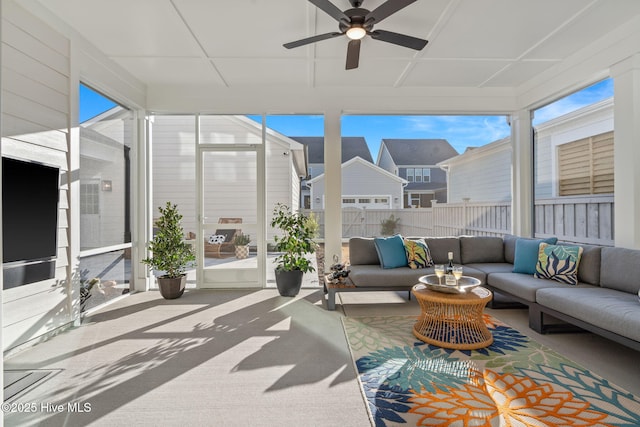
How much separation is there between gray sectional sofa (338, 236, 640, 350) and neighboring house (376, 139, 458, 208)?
88 centimetres

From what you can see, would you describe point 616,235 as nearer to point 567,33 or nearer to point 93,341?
point 567,33

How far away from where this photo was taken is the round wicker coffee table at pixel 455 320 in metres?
2.99

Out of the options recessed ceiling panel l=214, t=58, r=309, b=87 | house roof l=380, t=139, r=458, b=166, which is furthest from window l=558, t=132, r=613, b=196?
recessed ceiling panel l=214, t=58, r=309, b=87

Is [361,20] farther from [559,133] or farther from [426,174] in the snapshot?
[559,133]

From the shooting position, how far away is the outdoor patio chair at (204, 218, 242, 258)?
17.0ft

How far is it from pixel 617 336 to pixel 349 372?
202cm

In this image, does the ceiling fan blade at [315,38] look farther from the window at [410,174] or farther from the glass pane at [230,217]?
the window at [410,174]

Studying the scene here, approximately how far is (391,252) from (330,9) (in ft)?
9.20

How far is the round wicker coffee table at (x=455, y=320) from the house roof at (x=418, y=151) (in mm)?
2617

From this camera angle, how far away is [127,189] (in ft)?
15.9

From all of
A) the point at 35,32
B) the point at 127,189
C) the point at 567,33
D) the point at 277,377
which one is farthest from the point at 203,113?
the point at 567,33

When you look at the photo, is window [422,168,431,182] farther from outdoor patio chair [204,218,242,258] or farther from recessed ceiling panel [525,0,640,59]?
outdoor patio chair [204,218,242,258]

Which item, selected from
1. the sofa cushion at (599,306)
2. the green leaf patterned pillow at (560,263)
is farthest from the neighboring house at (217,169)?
the sofa cushion at (599,306)

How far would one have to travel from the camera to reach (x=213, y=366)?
108 inches
